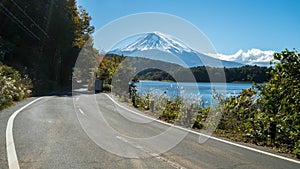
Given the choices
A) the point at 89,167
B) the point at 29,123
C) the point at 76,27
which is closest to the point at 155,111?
the point at 29,123

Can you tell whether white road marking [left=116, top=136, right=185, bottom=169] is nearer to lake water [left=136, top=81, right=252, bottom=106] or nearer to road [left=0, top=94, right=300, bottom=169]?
road [left=0, top=94, right=300, bottom=169]

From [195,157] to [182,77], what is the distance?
779cm

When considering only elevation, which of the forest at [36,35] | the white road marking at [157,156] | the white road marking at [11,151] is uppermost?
the forest at [36,35]

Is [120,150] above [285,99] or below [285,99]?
below

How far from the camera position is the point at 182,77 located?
527 inches

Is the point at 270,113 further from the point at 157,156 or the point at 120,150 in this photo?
the point at 120,150

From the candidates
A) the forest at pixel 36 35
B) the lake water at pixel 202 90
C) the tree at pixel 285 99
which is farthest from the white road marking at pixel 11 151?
the forest at pixel 36 35

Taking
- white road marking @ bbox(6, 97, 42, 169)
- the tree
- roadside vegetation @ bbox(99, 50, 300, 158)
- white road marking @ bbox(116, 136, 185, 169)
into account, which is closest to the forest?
white road marking @ bbox(6, 97, 42, 169)

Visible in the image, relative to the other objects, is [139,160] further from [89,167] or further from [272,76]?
[272,76]

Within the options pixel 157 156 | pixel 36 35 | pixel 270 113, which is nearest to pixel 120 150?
pixel 157 156

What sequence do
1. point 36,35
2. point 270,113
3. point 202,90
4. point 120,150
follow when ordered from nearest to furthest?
point 120,150
point 270,113
point 202,90
point 36,35

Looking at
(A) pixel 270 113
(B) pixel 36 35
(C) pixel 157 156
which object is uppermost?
(B) pixel 36 35

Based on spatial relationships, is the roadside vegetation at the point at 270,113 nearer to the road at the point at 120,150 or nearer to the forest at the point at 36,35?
the road at the point at 120,150

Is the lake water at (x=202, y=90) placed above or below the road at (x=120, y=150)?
above
